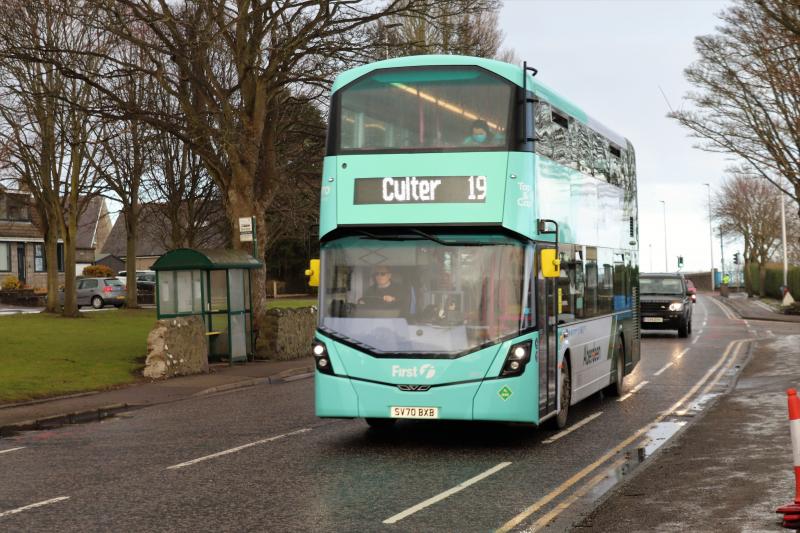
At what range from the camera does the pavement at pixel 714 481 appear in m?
7.78

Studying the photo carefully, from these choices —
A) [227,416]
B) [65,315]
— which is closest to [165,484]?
[227,416]

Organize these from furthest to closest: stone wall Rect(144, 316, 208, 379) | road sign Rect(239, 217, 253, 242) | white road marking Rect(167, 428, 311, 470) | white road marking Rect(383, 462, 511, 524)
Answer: road sign Rect(239, 217, 253, 242), stone wall Rect(144, 316, 208, 379), white road marking Rect(167, 428, 311, 470), white road marking Rect(383, 462, 511, 524)

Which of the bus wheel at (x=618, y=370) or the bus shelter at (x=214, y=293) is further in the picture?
the bus shelter at (x=214, y=293)

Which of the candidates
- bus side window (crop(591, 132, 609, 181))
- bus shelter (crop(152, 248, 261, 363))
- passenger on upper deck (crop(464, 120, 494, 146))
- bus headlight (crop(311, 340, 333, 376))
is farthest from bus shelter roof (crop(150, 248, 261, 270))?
passenger on upper deck (crop(464, 120, 494, 146))

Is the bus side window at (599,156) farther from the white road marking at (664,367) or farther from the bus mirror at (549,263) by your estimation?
the white road marking at (664,367)

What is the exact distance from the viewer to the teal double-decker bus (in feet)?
37.1

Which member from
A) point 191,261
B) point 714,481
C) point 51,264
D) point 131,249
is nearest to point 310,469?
point 714,481

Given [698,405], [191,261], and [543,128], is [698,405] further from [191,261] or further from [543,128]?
[191,261]

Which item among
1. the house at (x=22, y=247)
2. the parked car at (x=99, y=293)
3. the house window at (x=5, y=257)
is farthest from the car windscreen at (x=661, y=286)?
the house window at (x=5, y=257)

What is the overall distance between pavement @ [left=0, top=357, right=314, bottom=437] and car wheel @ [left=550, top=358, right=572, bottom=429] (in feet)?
22.2

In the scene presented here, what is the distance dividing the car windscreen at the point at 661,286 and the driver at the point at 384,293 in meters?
22.3

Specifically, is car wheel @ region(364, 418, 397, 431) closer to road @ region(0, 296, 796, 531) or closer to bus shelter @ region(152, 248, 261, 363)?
road @ region(0, 296, 796, 531)

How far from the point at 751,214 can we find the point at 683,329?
6185 cm

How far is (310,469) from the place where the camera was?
10.5m
